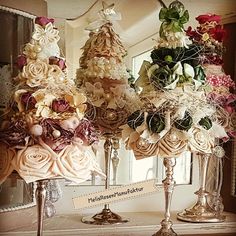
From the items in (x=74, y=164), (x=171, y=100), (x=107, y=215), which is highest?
(x=171, y=100)

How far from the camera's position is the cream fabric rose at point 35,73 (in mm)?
764

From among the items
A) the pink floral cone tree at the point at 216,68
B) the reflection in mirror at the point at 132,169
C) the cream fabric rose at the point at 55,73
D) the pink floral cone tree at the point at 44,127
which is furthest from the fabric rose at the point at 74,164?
the pink floral cone tree at the point at 216,68

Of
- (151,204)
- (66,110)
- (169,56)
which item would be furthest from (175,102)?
(151,204)

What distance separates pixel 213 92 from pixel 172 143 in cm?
19

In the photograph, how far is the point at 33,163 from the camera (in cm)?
73

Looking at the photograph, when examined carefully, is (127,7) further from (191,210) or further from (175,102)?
(191,210)

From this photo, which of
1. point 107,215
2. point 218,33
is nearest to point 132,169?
point 107,215

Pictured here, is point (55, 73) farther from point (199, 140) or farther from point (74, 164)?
point (199, 140)

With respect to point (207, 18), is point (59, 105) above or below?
below

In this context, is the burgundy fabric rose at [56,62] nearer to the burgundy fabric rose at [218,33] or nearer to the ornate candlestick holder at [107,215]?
the ornate candlestick holder at [107,215]

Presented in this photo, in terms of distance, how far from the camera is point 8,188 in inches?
35.4

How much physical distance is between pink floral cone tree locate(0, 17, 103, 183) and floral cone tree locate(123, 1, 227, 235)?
0.34 ft

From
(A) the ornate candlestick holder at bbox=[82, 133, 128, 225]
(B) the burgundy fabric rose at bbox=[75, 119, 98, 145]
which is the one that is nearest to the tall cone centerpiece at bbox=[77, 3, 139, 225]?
(A) the ornate candlestick holder at bbox=[82, 133, 128, 225]

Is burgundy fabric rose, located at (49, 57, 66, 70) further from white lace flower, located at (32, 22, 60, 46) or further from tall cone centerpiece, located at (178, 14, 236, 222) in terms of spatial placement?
tall cone centerpiece, located at (178, 14, 236, 222)
